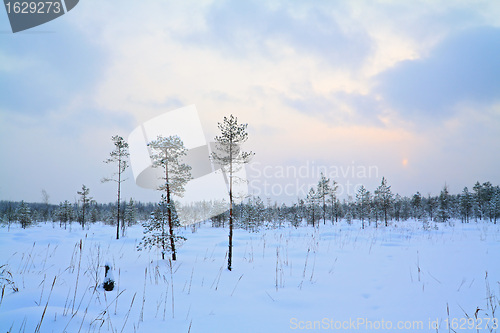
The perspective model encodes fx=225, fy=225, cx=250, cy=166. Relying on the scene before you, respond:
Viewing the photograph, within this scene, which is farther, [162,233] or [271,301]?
[162,233]

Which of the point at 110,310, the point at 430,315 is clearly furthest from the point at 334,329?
the point at 110,310

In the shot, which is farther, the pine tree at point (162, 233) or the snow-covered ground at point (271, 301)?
the pine tree at point (162, 233)

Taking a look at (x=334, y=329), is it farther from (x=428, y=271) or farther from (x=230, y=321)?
(x=428, y=271)

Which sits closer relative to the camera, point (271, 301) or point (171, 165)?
point (271, 301)

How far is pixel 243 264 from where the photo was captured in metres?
9.21

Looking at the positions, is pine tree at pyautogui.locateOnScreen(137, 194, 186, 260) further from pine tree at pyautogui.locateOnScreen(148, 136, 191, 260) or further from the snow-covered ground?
the snow-covered ground

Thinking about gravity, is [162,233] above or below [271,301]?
above

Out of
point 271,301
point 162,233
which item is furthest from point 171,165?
point 271,301

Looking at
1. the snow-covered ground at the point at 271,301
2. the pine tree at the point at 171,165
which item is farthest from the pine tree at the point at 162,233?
the snow-covered ground at the point at 271,301

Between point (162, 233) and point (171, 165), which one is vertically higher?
point (171, 165)

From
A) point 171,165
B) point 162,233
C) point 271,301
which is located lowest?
point 271,301

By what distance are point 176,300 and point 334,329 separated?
2.97m

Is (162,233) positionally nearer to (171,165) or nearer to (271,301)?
(171,165)

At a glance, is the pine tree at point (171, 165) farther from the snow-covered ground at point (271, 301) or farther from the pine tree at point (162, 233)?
the snow-covered ground at point (271, 301)
